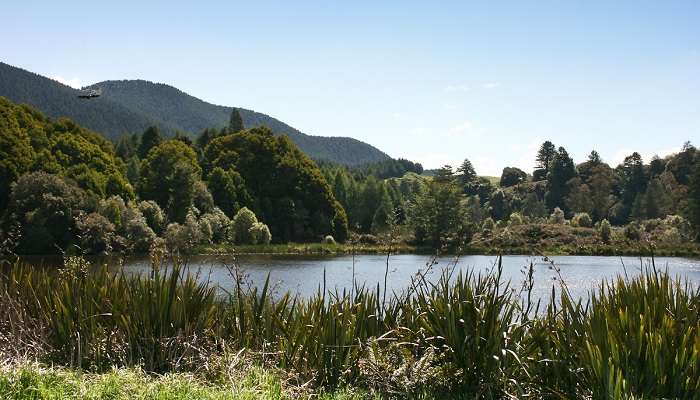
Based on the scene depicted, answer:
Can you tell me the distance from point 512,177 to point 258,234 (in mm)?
98801

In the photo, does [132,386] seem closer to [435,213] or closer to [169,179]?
[169,179]

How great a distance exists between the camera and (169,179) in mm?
61656

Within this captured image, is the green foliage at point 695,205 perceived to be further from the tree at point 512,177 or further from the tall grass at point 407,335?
the tree at point 512,177

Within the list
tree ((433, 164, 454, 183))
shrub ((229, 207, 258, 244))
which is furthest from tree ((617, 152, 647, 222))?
shrub ((229, 207, 258, 244))

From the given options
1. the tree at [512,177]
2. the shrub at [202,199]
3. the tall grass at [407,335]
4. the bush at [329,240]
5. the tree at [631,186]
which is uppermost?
the tree at [512,177]

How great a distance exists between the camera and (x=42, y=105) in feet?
557

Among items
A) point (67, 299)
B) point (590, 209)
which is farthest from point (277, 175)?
point (67, 299)

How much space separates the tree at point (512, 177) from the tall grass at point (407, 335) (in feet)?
473

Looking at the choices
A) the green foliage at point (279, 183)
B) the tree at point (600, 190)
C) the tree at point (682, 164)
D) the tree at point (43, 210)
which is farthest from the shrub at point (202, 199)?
the tree at point (682, 164)

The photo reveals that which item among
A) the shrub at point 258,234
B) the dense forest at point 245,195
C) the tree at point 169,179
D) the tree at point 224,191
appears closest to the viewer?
the dense forest at point 245,195

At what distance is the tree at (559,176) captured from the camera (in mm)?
119125

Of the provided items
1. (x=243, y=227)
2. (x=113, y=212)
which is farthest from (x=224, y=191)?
(x=113, y=212)

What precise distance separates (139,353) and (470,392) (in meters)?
3.52

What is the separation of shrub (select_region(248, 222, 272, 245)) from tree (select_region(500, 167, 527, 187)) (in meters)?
95.8
